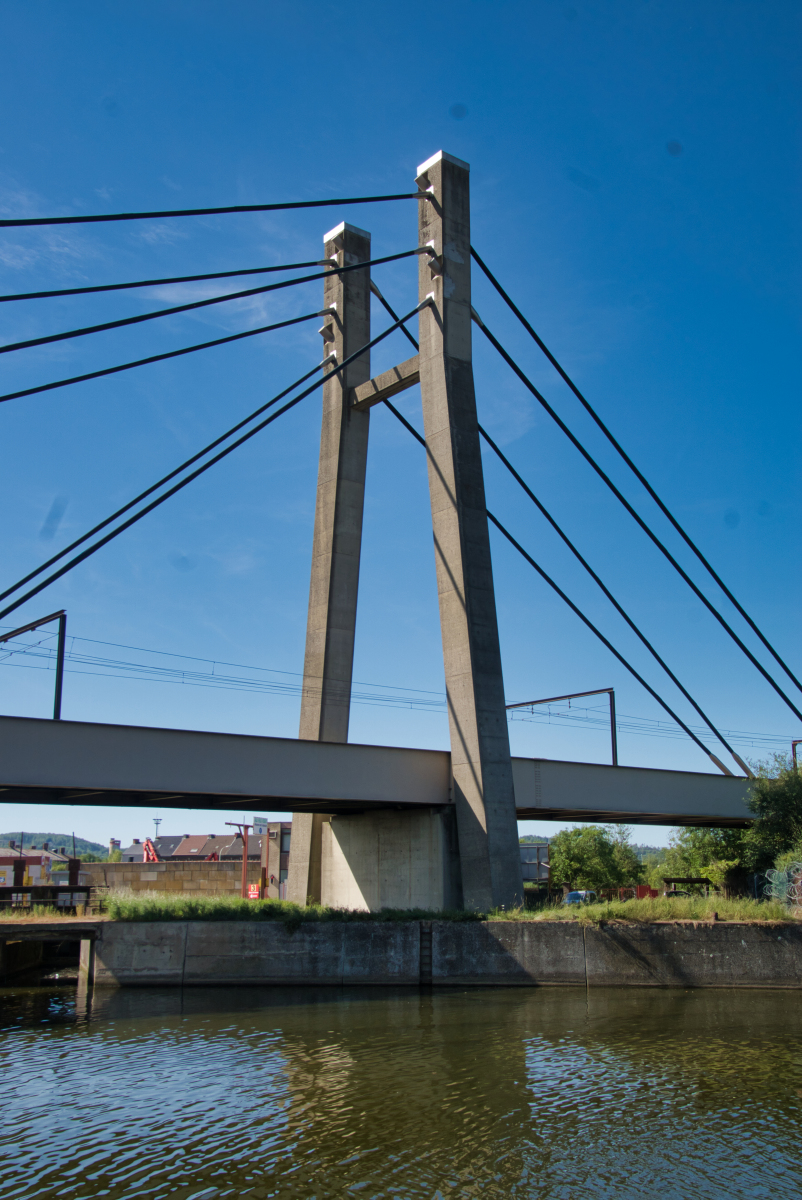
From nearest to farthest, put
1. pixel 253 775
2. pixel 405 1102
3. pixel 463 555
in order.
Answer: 1. pixel 405 1102
2. pixel 253 775
3. pixel 463 555

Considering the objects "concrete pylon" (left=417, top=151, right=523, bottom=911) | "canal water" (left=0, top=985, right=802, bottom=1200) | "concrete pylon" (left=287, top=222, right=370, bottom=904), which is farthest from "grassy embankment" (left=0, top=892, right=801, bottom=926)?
"concrete pylon" (left=287, top=222, right=370, bottom=904)

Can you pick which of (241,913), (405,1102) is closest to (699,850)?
(241,913)

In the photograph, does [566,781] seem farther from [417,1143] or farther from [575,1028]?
[417,1143]

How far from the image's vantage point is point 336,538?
26.3 metres

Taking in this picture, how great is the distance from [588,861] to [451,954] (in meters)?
41.6

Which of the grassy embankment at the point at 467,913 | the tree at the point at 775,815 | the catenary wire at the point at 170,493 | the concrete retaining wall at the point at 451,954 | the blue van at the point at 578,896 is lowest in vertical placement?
the concrete retaining wall at the point at 451,954

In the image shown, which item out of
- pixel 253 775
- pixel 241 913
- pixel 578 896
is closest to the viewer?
pixel 241 913

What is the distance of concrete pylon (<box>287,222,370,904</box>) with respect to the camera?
84.1 feet

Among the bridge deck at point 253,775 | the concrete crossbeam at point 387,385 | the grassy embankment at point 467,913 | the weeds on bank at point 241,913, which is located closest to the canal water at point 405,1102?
the grassy embankment at point 467,913

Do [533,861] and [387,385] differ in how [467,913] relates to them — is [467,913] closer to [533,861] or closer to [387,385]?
[387,385]

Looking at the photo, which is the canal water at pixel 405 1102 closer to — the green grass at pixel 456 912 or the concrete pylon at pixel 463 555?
the green grass at pixel 456 912

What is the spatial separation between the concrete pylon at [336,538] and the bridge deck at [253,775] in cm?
218

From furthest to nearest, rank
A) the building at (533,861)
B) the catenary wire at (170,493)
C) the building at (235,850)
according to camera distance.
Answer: the building at (533,861)
the building at (235,850)
the catenary wire at (170,493)

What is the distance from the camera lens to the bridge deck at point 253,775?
18.6 metres
